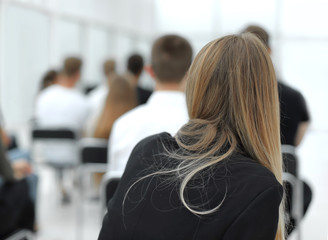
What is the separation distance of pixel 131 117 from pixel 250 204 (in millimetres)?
1312

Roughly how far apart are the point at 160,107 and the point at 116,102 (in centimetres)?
125

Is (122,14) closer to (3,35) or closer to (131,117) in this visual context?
(3,35)

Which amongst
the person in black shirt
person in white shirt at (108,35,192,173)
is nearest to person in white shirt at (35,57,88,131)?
person in white shirt at (108,35,192,173)

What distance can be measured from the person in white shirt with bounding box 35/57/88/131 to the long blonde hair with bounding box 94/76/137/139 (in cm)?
113

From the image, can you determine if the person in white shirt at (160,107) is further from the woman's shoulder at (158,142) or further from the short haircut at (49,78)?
the short haircut at (49,78)

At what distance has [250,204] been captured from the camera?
0.84 m

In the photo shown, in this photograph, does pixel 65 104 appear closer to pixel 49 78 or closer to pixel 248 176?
pixel 49 78

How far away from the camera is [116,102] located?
326 centimetres

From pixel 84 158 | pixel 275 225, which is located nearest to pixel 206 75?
pixel 275 225

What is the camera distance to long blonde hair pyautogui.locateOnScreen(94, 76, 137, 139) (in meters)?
3.24

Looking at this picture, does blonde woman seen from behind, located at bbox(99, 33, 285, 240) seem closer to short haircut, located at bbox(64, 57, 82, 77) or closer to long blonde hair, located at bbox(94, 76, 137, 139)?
long blonde hair, located at bbox(94, 76, 137, 139)

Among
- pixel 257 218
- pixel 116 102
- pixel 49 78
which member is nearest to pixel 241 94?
pixel 257 218

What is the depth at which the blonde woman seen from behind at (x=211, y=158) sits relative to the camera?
885 millimetres

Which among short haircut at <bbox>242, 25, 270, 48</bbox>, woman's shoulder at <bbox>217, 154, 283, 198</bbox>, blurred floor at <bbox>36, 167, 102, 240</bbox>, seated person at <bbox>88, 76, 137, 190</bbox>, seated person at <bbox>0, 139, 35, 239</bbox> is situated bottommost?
blurred floor at <bbox>36, 167, 102, 240</bbox>
